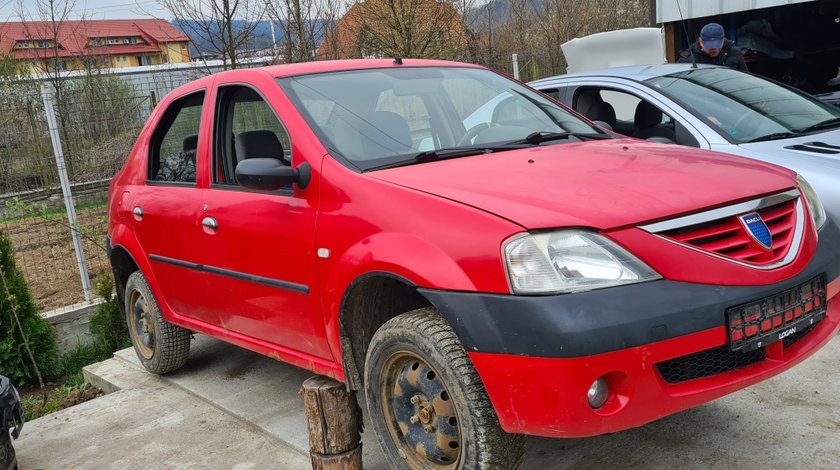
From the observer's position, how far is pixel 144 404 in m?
4.77

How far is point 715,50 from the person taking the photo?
7242 millimetres

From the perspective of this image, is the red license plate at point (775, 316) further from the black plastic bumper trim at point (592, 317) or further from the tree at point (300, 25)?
the tree at point (300, 25)

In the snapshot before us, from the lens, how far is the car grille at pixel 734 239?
252 cm

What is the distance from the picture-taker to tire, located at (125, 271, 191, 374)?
496 cm

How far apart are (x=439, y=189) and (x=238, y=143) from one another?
1.61m

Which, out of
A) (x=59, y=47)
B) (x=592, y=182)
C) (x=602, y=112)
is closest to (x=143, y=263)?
(x=592, y=182)

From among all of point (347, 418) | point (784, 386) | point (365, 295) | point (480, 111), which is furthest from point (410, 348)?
point (784, 386)

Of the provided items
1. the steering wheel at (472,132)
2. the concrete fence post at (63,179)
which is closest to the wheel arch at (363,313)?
the steering wheel at (472,132)

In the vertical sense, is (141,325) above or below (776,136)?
below

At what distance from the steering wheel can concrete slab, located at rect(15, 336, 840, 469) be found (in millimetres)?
1439

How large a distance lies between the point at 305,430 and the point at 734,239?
7.94ft

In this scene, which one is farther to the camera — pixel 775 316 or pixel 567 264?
pixel 775 316

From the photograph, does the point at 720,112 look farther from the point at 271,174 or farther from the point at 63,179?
the point at 63,179

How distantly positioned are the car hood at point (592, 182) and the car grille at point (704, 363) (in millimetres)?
484
